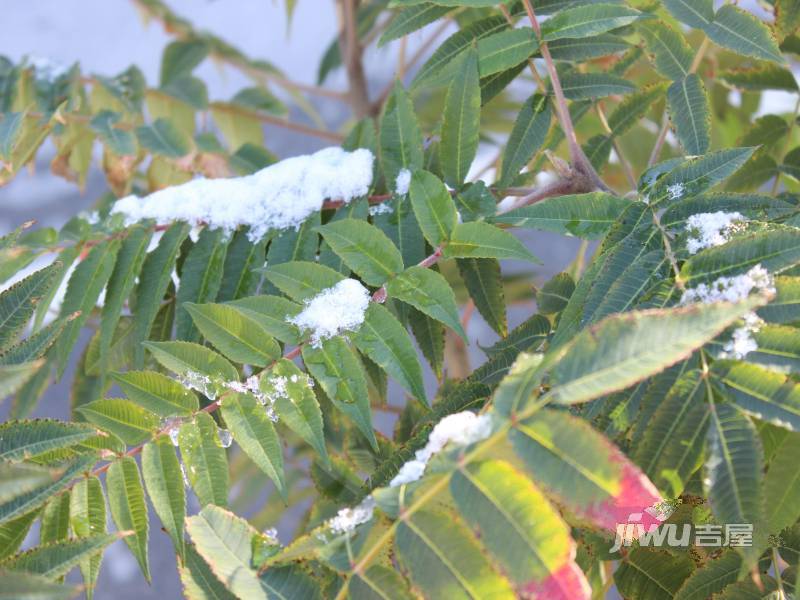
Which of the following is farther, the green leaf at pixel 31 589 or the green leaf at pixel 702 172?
the green leaf at pixel 702 172

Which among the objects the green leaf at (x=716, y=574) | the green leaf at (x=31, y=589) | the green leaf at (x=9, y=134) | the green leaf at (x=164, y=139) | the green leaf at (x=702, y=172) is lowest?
the green leaf at (x=716, y=574)

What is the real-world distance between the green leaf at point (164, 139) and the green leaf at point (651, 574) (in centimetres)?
51

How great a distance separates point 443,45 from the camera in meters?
0.63

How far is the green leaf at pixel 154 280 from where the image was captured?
57cm

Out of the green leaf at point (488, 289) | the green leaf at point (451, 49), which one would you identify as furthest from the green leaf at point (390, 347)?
the green leaf at point (451, 49)

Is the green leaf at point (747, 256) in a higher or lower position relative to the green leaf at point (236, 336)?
→ higher

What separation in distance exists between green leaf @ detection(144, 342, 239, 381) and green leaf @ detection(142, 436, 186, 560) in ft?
0.13

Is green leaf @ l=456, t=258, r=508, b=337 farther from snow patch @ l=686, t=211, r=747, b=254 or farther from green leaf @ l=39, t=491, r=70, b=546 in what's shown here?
green leaf @ l=39, t=491, r=70, b=546

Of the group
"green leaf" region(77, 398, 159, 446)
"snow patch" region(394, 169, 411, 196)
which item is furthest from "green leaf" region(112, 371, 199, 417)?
"snow patch" region(394, 169, 411, 196)

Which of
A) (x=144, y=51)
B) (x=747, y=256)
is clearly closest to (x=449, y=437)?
(x=747, y=256)

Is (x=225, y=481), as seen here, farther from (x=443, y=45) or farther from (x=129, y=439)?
(x=443, y=45)

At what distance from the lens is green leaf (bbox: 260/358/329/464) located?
452 millimetres

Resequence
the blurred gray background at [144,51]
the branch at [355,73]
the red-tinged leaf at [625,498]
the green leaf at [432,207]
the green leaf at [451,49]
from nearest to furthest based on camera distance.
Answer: the red-tinged leaf at [625,498] < the green leaf at [432,207] < the green leaf at [451,49] < the branch at [355,73] < the blurred gray background at [144,51]

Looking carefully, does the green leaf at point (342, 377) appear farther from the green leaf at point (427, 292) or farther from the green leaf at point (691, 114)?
the green leaf at point (691, 114)
